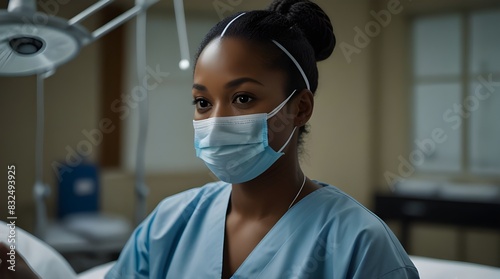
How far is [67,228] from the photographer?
217 cm

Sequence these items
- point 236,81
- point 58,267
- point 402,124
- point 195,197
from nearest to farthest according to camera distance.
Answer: point 236,81
point 195,197
point 58,267
point 402,124

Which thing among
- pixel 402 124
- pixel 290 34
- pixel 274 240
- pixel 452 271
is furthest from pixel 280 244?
pixel 402 124

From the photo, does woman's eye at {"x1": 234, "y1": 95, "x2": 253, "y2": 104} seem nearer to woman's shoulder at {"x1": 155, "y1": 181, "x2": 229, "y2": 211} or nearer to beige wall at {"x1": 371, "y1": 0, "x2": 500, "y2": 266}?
woman's shoulder at {"x1": 155, "y1": 181, "x2": 229, "y2": 211}

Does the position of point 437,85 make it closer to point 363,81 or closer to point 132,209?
point 363,81

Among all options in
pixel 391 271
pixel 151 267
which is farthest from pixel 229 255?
pixel 391 271

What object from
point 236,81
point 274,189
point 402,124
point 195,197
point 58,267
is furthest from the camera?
point 402,124

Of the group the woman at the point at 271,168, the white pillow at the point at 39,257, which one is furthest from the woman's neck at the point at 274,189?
the white pillow at the point at 39,257

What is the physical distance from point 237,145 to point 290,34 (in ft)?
0.62

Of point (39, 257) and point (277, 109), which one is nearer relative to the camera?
point (277, 109)

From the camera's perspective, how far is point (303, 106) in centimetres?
76

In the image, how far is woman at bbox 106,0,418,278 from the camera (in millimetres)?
703

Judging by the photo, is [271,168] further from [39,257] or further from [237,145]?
[39,257]

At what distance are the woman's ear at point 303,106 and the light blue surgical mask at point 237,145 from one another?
2 cm

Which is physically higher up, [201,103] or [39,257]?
[201,103]
